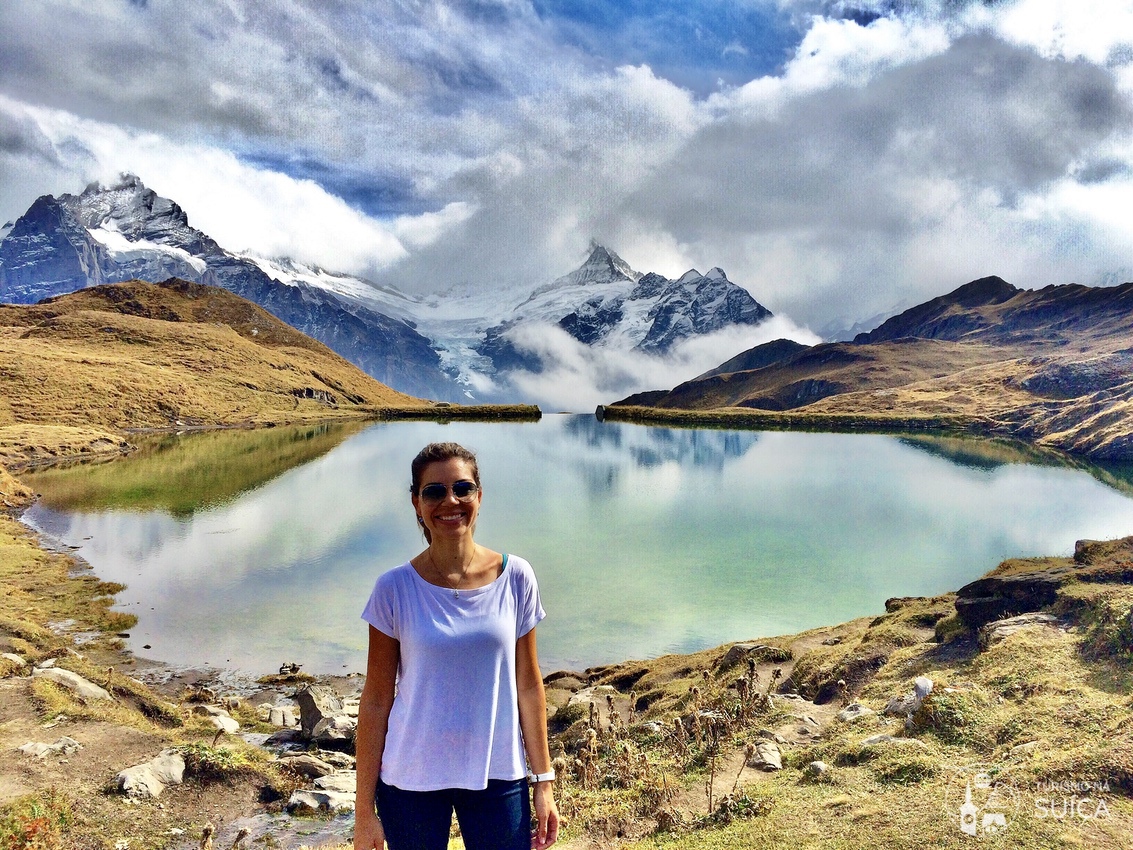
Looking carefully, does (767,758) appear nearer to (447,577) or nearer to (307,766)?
(447,577)

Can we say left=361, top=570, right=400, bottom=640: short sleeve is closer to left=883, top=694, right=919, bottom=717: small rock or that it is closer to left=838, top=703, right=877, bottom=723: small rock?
left=883, top=694, right=919, bottom=717: small rock

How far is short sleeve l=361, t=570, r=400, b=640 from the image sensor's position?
395cm

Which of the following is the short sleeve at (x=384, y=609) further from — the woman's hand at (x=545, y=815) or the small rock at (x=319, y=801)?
the small rock at (x=319, y=801)

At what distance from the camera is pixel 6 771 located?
9617mm

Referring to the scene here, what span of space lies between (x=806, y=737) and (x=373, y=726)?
387 inches

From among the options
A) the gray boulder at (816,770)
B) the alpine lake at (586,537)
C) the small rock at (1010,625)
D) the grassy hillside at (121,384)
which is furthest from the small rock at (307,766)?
the grassy hillside at (121,384)

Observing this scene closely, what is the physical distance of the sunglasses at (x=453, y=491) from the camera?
430 cm

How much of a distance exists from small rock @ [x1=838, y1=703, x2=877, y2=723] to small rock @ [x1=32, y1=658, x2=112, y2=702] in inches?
603

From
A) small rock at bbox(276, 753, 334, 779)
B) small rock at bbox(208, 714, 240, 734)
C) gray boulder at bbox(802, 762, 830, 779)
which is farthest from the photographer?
small rock at bbox(208, 714, 240, 734)

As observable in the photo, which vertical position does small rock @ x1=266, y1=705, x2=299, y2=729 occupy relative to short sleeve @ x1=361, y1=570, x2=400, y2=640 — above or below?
below

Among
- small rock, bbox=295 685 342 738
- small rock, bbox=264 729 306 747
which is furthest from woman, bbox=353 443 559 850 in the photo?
small rock, bbox=264 729 306 747

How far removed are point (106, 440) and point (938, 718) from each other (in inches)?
3948

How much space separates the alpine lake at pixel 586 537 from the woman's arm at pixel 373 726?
1855 cm

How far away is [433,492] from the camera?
14.1 feet
